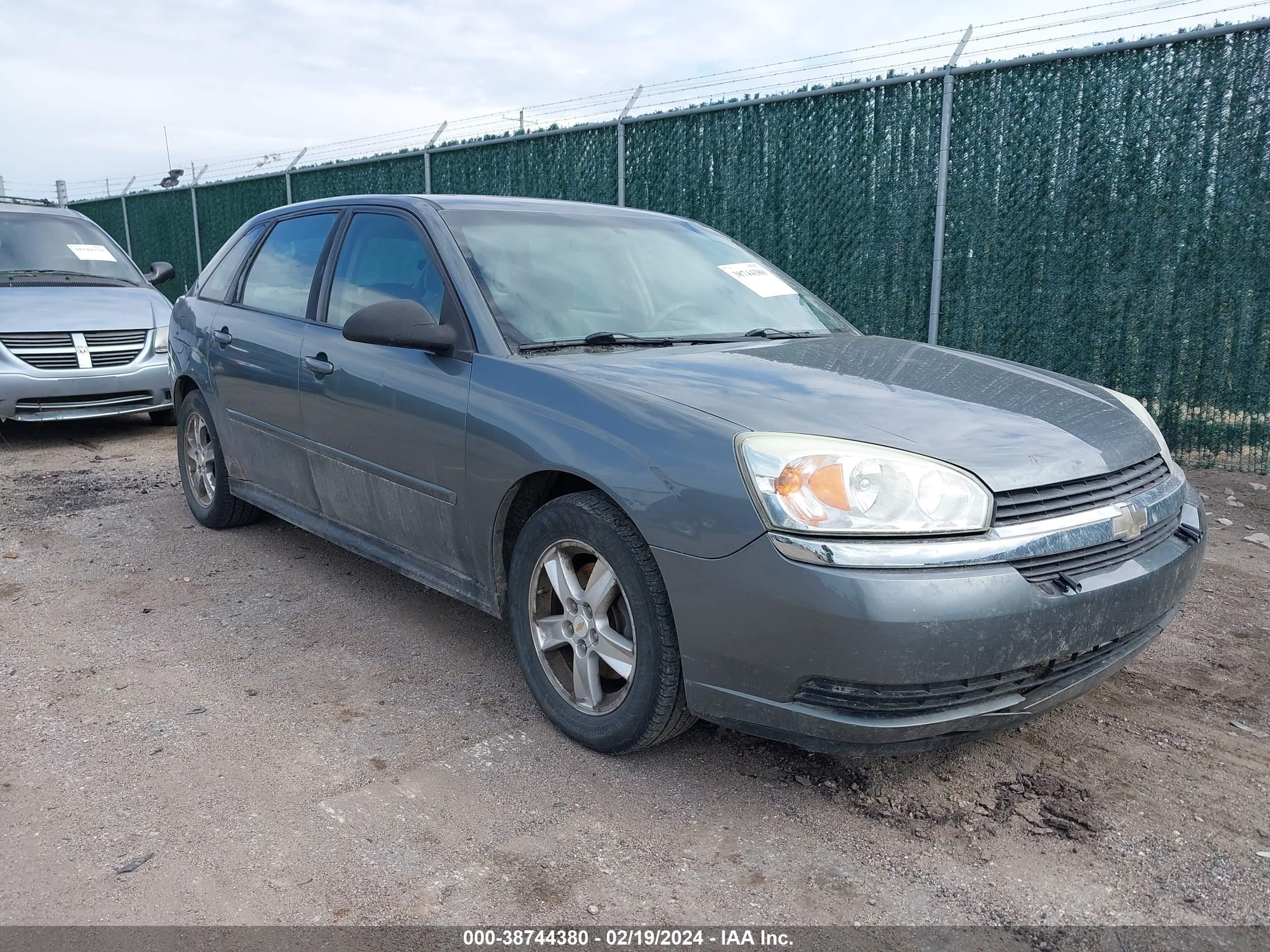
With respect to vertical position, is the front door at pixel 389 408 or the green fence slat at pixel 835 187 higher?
the green fence slat at pixel 835 187

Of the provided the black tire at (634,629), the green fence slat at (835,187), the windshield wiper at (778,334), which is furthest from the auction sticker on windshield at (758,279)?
the green fence slat at (835,187)

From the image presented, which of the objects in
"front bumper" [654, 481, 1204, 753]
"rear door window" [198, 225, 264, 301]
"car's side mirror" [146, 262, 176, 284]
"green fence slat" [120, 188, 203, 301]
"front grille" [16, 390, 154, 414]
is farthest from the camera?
"green fence slat" [120, 188, 203, 301]

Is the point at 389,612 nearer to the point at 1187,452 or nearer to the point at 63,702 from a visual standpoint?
the point at 63,702

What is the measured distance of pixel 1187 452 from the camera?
634 centimetres

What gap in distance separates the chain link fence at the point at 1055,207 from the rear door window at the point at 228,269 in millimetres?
4397

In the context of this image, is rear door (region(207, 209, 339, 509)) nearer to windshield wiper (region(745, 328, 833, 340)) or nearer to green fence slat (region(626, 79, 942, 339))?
windshield wiper (region(745, 328, 833, 340))

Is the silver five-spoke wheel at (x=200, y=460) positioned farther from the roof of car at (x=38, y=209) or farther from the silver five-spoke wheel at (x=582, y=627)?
the roof of car at (x=38, y=209)

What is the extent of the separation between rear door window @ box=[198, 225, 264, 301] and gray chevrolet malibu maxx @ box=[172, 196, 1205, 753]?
78cm

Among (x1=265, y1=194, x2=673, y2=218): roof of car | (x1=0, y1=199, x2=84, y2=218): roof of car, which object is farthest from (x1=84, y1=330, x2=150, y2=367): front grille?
(x1=265, y1=194, x2=673, y2=218): roof of car

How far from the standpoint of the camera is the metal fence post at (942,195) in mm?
6836

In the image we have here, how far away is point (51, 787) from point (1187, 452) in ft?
21.0

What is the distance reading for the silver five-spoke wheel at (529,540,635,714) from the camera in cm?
271

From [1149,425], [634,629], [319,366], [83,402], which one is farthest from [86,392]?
[1149,425]

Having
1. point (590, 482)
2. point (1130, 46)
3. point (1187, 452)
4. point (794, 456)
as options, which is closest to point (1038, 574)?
point (794, 456)
